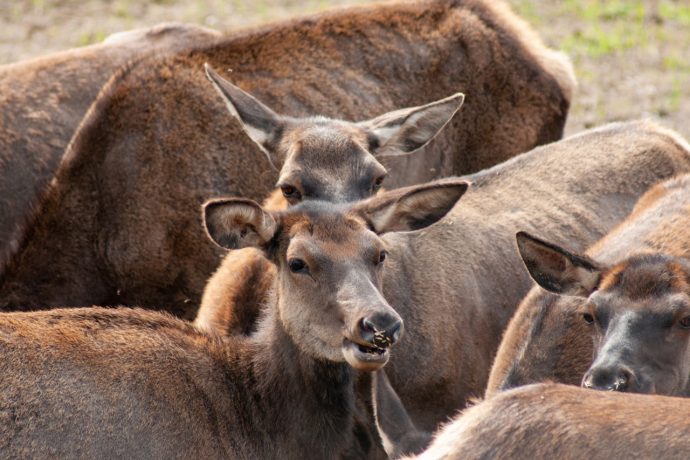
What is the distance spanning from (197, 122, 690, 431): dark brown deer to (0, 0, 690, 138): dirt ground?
15.0 feet

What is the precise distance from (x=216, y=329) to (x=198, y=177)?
2.81 metres

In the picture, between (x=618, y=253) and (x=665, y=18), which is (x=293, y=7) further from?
(x=618, y=253)

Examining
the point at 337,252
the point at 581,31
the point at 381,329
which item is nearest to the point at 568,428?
the point at 381,329

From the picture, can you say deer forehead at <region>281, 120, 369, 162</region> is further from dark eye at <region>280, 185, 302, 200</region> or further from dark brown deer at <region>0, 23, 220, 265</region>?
dark brown deer at <region>0, 23, 220, 265</region>

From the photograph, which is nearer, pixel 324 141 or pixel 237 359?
pixel 237 359

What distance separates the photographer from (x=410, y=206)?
7.99m

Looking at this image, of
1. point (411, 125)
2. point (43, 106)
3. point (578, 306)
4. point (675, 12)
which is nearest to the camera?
point (578, 306)

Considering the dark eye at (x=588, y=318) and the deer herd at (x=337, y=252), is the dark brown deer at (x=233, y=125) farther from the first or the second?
the dark eye at (x=588, y=318)

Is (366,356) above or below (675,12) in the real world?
above

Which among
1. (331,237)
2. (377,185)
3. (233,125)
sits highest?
(331,237)

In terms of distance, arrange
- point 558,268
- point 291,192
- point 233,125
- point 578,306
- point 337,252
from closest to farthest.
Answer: point 337,252
point 558,268
point 578,306
point 291,192
point 233,125

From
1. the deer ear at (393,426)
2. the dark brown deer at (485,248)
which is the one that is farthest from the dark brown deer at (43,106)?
the deer ear at (393,426)

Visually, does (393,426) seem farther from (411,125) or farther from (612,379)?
(411,125)

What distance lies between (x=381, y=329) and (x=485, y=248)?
2772 millimetres
